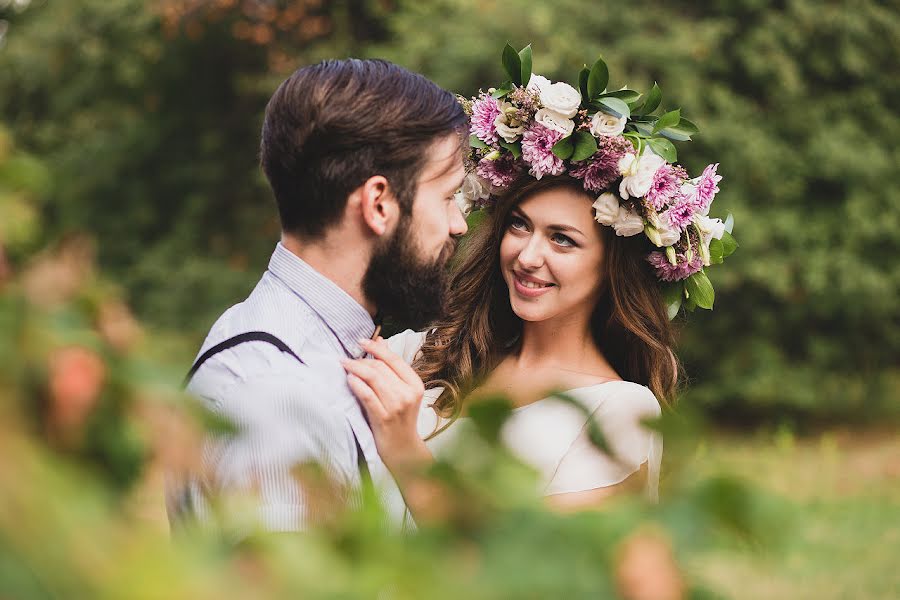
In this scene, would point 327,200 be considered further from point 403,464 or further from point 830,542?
point 830,542

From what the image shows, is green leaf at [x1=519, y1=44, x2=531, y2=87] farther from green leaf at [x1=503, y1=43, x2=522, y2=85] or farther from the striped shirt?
the striped shirt

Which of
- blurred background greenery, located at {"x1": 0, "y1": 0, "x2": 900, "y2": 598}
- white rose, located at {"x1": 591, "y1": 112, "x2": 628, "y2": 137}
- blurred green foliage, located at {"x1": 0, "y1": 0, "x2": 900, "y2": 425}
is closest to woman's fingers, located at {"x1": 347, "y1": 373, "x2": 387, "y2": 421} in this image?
white rose, located at {"x1": 591, "y1": 112, "x2": 628, "y2": 137}

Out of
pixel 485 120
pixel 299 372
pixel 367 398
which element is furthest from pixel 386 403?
pixel 485 120

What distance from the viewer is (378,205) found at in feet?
8.16

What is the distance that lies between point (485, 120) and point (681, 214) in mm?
789

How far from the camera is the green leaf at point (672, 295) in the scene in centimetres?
386

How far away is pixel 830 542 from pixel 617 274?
5466 mm

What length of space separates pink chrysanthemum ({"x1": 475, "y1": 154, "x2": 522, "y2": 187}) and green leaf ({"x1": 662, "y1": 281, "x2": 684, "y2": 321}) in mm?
753

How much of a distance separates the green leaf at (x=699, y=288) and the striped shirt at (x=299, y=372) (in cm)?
172

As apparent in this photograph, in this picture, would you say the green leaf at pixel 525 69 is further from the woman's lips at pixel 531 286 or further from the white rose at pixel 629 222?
the woman's lips at pixel 531 286

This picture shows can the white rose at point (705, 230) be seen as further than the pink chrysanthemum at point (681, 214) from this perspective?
Yes

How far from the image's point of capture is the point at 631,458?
867 mm

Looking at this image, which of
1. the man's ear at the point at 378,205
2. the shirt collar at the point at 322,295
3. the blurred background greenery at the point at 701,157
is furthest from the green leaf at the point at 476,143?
the blurred background greenery at the point at 701,157

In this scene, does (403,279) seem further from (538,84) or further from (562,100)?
(538,84)
